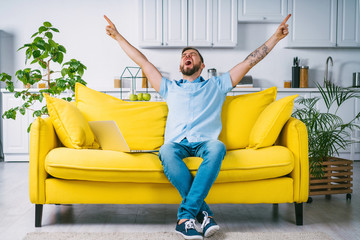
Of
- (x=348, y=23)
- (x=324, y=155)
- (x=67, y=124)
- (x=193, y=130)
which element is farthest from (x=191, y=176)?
(x=348, y=23)

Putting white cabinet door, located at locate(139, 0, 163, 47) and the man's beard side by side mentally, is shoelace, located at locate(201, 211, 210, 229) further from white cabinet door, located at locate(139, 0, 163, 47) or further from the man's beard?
white cabinet door, located at locate(139, 0, 163, 47)

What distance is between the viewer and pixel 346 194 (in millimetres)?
2641

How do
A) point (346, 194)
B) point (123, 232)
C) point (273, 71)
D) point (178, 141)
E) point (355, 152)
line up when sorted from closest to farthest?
point (123, 232) < point (178, 141) < point (346, 194) < point (355, 152) < point (273, 71)

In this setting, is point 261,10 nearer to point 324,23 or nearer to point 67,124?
point 324,23

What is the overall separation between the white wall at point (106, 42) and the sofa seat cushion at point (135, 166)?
2980 millimetres

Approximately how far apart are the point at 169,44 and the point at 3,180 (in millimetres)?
2538

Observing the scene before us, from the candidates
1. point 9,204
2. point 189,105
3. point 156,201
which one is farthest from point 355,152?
point 9,204

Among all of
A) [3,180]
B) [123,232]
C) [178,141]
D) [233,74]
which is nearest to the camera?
[123,232]

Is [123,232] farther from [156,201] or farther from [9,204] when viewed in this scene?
[9,204]

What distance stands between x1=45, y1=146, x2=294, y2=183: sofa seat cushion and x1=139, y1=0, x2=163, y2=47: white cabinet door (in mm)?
2822

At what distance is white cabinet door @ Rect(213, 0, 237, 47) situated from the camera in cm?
447

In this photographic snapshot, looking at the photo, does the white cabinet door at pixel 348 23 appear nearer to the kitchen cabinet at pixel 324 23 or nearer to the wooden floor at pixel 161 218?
the kitchen cabinet at pixel 324 23

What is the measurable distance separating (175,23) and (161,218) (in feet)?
9.85

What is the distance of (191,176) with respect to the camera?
1.82 m
